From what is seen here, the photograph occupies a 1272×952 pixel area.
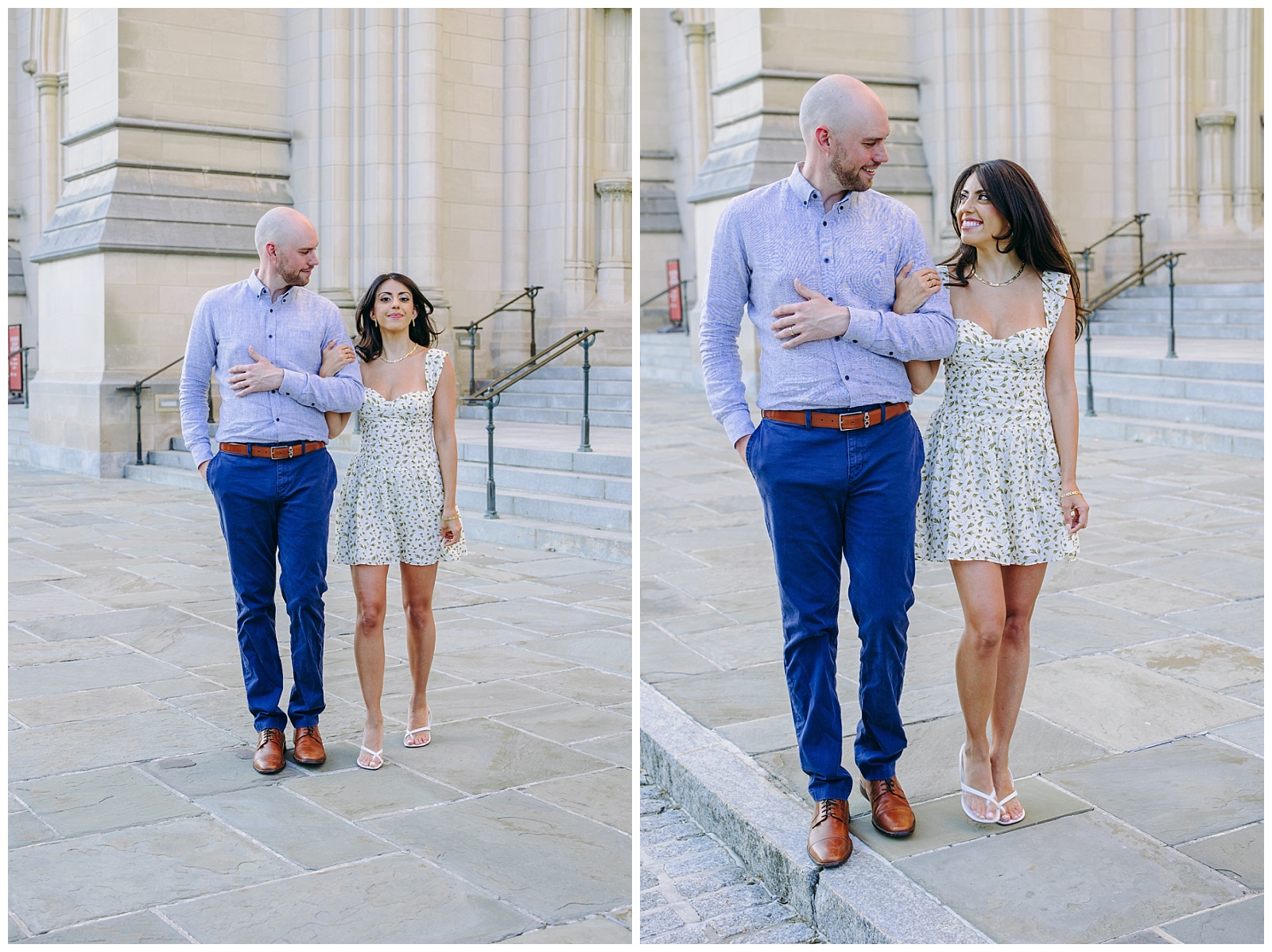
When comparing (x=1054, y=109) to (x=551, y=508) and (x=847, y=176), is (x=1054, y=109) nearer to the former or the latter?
(x=551, y=508)

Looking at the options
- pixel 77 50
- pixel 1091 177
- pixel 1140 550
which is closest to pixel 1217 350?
pixel 1091 177

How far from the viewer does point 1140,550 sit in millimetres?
7043

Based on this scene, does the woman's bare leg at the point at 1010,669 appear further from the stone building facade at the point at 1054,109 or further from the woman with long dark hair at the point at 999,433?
the stone building facade at the point at 1054,109

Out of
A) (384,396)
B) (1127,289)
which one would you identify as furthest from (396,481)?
(1127,289)

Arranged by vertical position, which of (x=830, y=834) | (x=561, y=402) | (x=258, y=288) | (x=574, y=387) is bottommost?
(x=830, y=834)

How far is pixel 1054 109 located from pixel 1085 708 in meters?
13.7

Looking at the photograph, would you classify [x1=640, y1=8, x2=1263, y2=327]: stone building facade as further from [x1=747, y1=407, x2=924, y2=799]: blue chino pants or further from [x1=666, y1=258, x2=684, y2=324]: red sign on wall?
[x1=747, y1=407, x2=924, y2=799]: blue chino pants

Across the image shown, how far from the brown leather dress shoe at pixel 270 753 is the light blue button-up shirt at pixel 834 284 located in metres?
1.96

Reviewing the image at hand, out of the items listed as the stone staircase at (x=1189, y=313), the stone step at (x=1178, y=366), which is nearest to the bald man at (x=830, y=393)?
the stone step at (x=1178, y=366)

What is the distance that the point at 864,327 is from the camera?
3.16 m

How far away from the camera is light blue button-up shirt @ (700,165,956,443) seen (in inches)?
126

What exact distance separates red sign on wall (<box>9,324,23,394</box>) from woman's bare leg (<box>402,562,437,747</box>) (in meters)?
16.9

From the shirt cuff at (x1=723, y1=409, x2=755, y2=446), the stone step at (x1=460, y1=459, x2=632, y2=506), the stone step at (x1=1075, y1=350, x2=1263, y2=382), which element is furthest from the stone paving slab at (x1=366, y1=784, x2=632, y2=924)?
the stone step at (x1=1075, y1=350, x2=1263, y2=382)

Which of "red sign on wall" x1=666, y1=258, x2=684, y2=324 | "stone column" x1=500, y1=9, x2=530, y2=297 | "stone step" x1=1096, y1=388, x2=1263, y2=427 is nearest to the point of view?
Answer: "stone step" x1=1096, y1=388, x2=1263, y2=427
